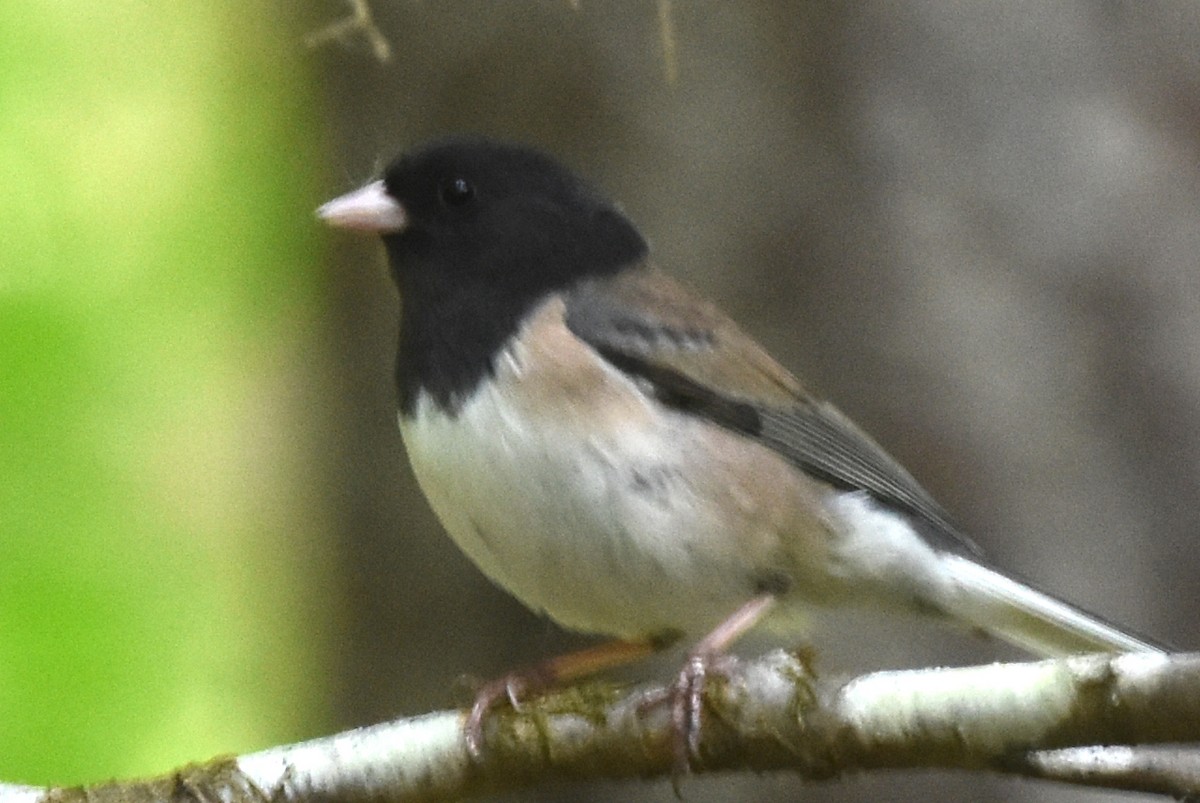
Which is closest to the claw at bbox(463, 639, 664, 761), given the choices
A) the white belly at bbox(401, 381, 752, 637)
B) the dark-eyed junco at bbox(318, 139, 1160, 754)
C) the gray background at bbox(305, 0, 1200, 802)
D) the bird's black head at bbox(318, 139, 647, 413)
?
the dark-eyed junco at bbox(318, 139, 1160, 754)

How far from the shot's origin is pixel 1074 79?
2.56 metres

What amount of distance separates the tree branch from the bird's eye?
907 mm

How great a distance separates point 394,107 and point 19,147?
158 cm

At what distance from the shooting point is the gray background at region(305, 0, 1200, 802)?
2.43 m

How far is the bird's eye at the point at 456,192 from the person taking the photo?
2.33m

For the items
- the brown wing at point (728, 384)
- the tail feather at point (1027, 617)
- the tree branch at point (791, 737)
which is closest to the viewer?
the tree branch at point (791, 737)

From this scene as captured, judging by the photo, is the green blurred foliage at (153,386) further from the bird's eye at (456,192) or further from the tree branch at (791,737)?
the tree branch at (791,737)

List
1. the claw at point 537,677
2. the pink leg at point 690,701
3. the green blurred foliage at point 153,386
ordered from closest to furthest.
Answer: the pink leg at point 690,701 → the claw at point 537,677 → the green blurred foliage at point 153,386

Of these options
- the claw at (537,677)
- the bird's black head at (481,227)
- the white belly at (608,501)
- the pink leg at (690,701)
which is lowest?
the claw at (537,677)

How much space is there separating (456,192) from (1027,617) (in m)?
1.11

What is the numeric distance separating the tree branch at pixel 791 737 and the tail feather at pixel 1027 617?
45 centimetres

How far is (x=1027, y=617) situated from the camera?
7.06ft

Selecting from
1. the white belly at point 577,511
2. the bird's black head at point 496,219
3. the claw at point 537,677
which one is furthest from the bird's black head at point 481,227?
the claw at point 537,677

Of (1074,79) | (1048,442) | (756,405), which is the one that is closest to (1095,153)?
(1074,79)
